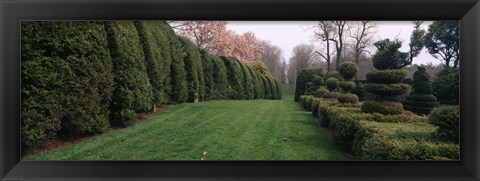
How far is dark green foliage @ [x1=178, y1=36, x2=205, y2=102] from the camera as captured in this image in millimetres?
5184

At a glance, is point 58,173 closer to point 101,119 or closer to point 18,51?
point 101,119

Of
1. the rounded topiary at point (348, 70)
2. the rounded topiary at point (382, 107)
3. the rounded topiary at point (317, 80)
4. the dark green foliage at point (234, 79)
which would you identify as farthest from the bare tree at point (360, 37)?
the dark green foliage at point (234, 79)

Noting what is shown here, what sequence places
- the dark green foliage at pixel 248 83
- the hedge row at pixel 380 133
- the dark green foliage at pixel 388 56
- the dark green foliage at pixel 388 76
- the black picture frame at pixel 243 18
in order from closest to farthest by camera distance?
the black picture frame at pixel 243 18 → the hedge row at pixel 380 133 → the dark green foliage at pixel 388 56 → the dark green foliage at pixel 388 76 → the dark green foliage at pixel 248 83

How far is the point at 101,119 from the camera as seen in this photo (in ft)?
15.6

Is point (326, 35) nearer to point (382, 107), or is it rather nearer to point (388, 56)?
point (388, 56)

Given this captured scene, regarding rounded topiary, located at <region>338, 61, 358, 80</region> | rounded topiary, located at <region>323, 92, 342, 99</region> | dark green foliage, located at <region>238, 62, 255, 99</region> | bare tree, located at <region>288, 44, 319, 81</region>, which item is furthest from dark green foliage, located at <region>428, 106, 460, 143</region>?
dark green foliage, located at <region>238, 62, 255, 99</region>

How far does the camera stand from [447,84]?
4484 millimetres

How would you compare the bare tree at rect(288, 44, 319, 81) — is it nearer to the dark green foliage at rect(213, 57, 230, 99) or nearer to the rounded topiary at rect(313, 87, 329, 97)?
the rounded topiary at rect(313, 87, 329, 97)

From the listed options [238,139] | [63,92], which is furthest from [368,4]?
[63,92]

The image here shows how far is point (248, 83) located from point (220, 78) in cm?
47

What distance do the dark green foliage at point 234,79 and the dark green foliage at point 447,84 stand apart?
2.64 meters

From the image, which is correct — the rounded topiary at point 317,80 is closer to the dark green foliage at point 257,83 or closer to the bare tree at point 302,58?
the bare tree at point 302,58

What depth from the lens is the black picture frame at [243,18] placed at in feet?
11.1

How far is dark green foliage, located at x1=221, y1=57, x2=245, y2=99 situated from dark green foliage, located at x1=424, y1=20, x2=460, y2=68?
257 centimetres
